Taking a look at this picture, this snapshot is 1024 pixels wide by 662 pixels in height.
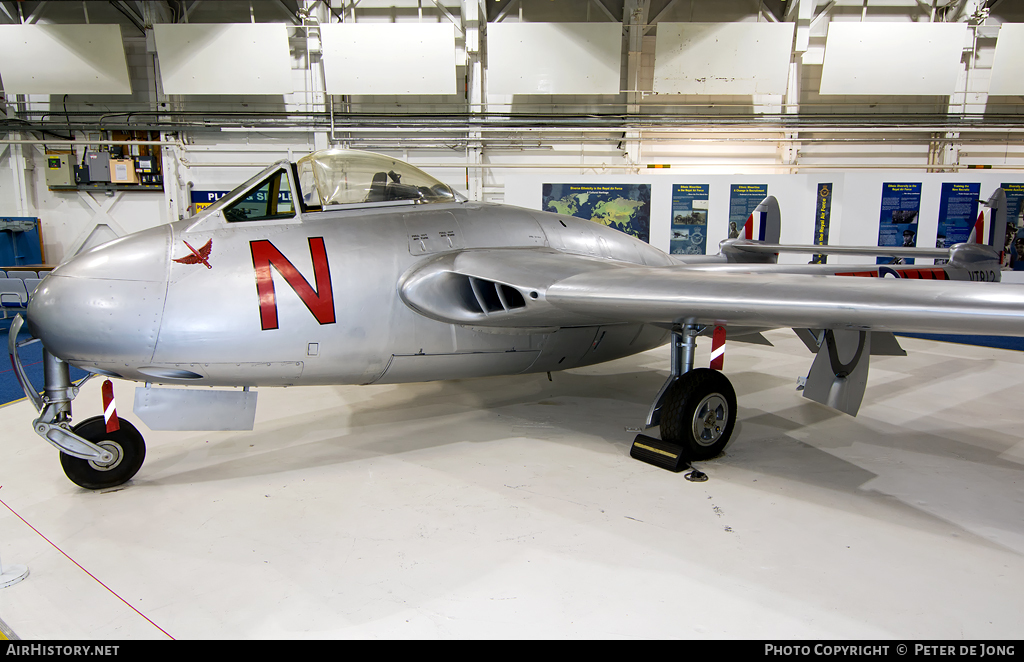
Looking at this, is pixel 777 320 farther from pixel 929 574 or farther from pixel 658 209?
pixel 658 209

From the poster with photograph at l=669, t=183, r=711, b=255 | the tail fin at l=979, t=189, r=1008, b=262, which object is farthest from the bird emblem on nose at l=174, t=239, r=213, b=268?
the poster with photograph at l=669, t=183, r=711, b=255

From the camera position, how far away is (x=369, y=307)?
4.20 metres

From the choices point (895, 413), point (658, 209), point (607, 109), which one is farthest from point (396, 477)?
point (607, 109)

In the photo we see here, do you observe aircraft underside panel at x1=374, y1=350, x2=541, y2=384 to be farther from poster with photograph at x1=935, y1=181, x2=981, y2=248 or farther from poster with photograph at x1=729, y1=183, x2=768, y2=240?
poster with photograph at x1=935, y1=181, x2=981, y2=248

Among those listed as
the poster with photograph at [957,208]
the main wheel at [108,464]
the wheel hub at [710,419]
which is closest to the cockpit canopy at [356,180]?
the main wheel at [108,464]

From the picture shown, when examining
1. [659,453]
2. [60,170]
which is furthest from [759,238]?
[60,170]

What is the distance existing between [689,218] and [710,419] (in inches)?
311

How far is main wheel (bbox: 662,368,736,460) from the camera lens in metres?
4.39

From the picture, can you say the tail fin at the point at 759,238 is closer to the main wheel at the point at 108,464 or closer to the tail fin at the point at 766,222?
the tail fin at the point at 766,222

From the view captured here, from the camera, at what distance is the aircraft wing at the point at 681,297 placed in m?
3.08

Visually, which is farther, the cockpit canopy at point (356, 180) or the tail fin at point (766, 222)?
the tail fin at point (766, 222)

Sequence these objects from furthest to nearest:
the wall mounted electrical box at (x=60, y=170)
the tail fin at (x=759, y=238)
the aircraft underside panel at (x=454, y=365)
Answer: the wall mounted electrical box at (x=60, y=170) < the tail fin at (x=759, y=238) < the aircraft underside panel at (x=454, y=365)

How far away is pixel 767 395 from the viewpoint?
645cm

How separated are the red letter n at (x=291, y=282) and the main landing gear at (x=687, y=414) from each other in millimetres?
2621
